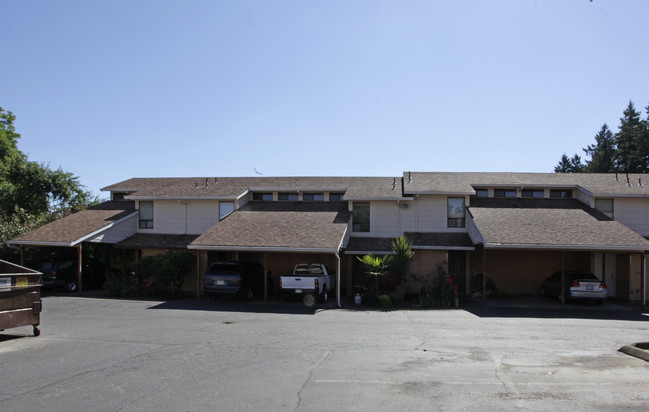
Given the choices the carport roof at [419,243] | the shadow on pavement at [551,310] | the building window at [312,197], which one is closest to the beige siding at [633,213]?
the shadow on pavement at [551,310]

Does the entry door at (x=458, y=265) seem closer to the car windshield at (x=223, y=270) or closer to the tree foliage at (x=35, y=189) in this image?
the car windshield at (x=223, y=270)

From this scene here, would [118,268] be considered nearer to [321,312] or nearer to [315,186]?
[315,186]

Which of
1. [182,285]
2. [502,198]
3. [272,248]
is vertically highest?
[502,198]

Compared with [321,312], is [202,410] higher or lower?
higher

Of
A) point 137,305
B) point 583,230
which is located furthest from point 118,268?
point 583,230

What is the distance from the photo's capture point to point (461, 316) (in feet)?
54.2

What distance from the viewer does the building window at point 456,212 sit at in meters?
23.8

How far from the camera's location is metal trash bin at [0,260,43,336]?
10.8 meters

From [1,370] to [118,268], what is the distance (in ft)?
62.8

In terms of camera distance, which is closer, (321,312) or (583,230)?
(321,312)

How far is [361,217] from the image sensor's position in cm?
2433

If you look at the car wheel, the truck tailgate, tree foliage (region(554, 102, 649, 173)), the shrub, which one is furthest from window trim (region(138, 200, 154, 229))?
tree foliage (region(554, 102, 649, 173))

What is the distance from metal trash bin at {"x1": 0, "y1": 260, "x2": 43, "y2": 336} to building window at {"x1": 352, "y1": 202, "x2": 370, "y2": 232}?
15.4 m

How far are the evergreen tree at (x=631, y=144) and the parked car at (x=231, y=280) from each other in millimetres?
47727
